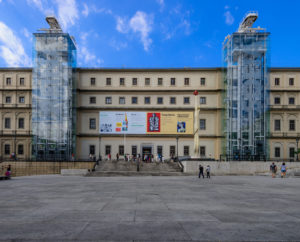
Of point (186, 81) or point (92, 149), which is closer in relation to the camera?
point (92, 149)

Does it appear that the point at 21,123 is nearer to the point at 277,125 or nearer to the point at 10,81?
the point at 10,81

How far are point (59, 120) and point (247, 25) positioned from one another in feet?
121

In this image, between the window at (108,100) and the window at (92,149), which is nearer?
the window at (92,149)

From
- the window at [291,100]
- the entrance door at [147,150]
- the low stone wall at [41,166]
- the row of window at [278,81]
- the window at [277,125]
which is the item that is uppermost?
the row of window at [278,81]

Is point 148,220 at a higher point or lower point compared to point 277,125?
lower

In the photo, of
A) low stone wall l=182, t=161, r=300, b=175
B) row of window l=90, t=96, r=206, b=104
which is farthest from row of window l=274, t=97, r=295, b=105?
low stone wall l=182, t=161, r=300, b=175

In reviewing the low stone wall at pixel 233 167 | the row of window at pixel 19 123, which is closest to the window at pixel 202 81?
the low stone wall at pixel 233 167

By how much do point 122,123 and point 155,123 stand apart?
6.03 m

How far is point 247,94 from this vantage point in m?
39.2

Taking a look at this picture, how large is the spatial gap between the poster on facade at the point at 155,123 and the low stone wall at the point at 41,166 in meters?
10.2

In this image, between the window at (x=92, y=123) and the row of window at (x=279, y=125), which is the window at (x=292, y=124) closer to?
the row of window at (x=279, y=125)

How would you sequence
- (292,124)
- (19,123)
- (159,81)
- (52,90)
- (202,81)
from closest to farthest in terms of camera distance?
(52,90), (292,124), (202,81), (159,81), (19,123)

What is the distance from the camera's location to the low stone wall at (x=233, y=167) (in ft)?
100

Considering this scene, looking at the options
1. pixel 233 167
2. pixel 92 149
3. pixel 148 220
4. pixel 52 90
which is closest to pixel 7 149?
pixel 52 90
